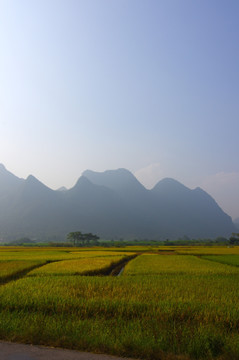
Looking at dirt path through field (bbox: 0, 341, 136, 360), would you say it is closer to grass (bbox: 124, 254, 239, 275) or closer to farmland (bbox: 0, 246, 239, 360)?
farmland (bbox: 0, 246, 239, 360)

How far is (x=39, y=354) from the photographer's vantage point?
434cm

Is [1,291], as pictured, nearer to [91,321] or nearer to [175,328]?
[91,321]

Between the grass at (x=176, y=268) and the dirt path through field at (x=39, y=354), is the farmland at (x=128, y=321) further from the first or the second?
the grass at (x=176, y=268)

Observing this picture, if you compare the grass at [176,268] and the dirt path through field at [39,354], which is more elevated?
the dirt path through field at [39,354]

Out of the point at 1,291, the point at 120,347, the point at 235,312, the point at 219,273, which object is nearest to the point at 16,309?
the point at 1,291

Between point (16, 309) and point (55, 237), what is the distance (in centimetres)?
15551

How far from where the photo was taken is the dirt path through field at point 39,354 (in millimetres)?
4199

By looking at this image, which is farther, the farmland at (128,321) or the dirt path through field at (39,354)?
the farmland at (128,321)

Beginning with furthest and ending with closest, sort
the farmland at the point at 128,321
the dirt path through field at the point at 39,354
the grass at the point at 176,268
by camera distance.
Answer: the grass at the point at 176,268 → the farmland at the point at 128,321 → the dirt path through field at the point at 39,354

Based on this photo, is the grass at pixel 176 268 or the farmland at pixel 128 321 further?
the grass at pixel 176 268

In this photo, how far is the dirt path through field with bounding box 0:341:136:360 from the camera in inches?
165

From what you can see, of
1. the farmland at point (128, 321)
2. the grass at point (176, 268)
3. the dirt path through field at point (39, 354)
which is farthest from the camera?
the grass at point (176, 268)

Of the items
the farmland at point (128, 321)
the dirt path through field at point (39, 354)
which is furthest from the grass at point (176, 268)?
the dirt path through field at point (39, 354)

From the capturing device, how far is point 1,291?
334 inches
